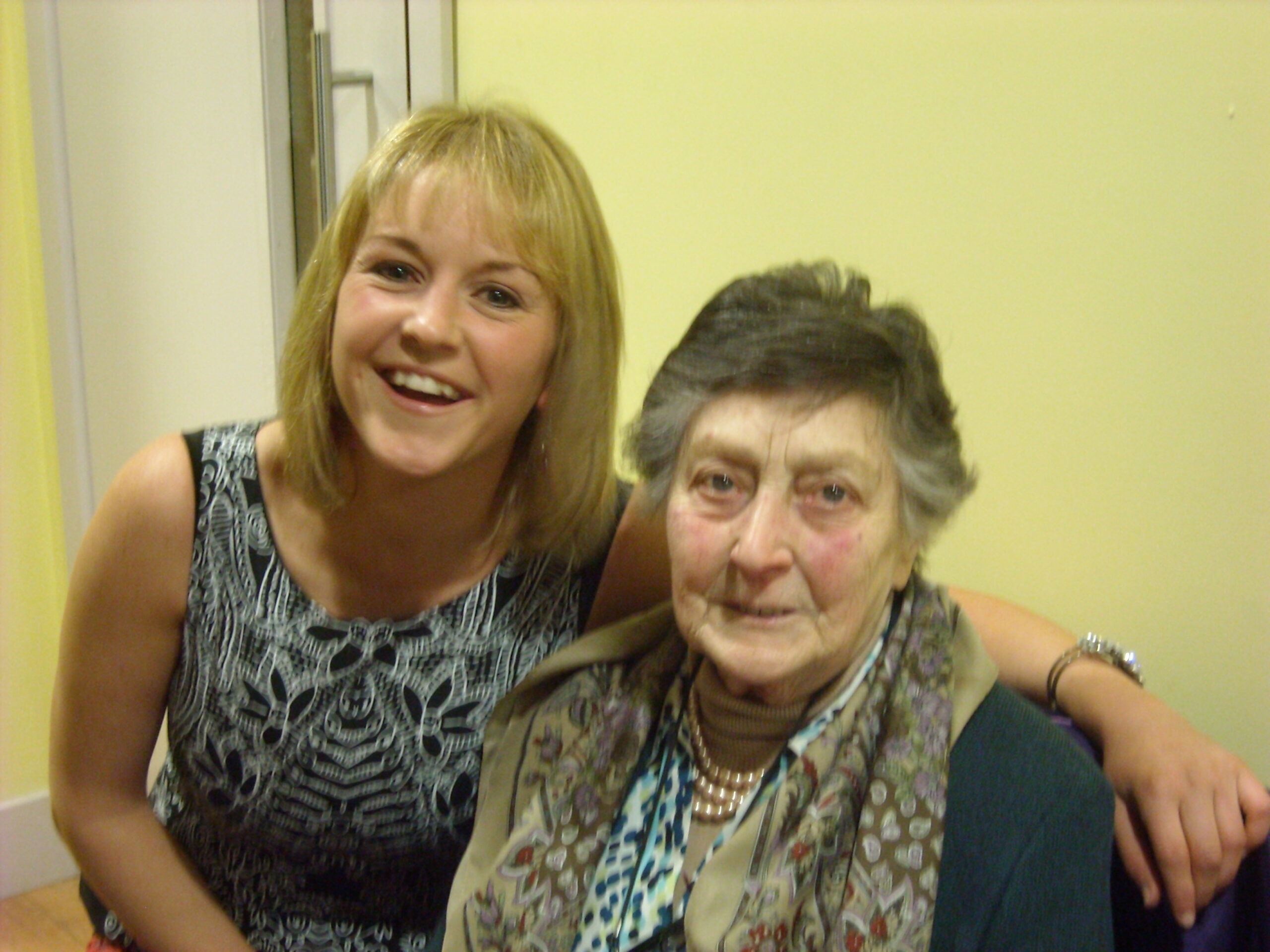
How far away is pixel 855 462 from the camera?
93 centimetres

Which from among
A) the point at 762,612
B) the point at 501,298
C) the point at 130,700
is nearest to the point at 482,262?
the point at 501,298

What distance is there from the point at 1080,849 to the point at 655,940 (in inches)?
16.1

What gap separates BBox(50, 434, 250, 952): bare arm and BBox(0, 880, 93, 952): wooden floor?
1192mm

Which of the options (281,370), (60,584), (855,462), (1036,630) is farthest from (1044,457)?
(60,584)

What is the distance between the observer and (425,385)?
42.4 inches

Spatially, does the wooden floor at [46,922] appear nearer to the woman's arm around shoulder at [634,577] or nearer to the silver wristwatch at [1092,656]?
the woman's arm around shoulder at [634,577]

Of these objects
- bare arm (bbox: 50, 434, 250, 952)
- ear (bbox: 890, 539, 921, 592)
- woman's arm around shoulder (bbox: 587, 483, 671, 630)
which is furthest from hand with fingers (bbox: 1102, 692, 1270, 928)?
bare arm (bbox: 50, 434, 250, 952)

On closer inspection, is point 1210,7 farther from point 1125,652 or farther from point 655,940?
point 655,940

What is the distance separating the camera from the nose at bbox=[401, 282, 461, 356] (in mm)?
1048

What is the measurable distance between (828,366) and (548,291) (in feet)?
A: 1.18

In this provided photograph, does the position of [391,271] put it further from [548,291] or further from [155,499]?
[155,499]

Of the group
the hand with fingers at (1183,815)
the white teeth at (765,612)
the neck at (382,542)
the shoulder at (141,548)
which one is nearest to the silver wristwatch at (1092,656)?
the hand with fingers at (1183,815)

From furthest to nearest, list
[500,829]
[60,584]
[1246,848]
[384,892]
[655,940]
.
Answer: [60,584] → [384,892] → [500,829] → [655,940] → [1246,848]

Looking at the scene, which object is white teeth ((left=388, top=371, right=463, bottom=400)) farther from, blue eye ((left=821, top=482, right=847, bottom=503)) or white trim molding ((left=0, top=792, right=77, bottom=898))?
white trim molding ((left=0, top=792, right=77, bottom=898))
